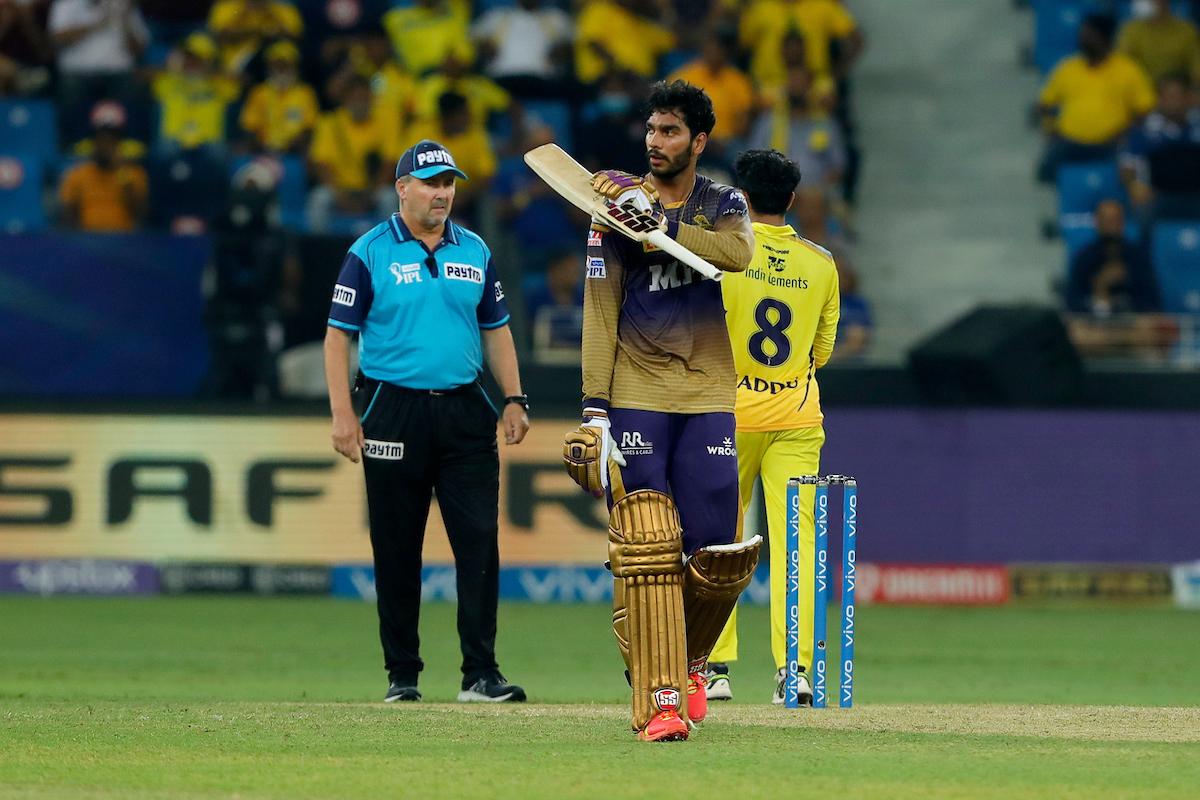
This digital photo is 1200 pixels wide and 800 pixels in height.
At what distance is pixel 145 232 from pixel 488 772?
9193mm

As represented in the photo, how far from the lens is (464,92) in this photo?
17.2 meters

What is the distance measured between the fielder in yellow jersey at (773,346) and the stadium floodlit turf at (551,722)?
912mm

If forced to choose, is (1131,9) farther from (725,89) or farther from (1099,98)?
(725,89)

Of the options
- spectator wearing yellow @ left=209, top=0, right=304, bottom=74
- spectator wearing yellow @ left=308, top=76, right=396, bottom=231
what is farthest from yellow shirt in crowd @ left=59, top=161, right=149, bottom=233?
spectator wearing yellow @ left=209, top=0, right=304, bottom=74

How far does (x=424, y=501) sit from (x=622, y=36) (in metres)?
9.95

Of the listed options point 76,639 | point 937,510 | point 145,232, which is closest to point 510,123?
point 145,232

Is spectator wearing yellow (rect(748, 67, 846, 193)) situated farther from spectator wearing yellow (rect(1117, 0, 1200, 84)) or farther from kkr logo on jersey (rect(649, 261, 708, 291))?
kkr logo on jersey (rect(649, 261, 708, 291))

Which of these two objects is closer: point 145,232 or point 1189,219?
point 145,232

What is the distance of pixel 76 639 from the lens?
12086 mm

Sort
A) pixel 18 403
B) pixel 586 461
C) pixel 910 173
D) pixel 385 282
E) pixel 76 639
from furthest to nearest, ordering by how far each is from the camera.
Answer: pixel 910 173 < pixel 18 403 < pixel 76 639 < pixel 385 282 < pixel 586 461

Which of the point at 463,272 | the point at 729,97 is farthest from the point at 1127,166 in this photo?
the point at 463,272

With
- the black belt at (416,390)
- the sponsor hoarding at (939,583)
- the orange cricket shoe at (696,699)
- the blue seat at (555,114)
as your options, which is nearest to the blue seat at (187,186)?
the blue seat at (555,114)

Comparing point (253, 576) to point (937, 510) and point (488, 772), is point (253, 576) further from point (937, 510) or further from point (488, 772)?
point (488, 772)

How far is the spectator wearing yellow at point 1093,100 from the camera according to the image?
17750 millimetres
